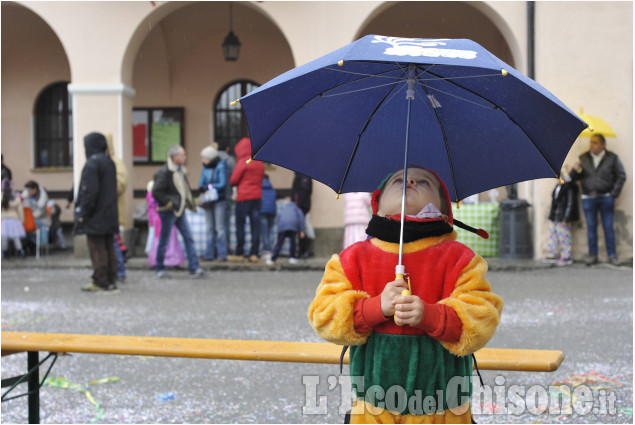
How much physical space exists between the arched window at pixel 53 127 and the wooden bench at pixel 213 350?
45.1 ft

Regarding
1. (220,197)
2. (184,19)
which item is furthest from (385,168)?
(184,19)

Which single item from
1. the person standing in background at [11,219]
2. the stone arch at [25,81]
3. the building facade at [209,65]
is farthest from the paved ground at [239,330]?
the stone arch at [25,81]

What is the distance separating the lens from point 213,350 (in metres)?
3.48

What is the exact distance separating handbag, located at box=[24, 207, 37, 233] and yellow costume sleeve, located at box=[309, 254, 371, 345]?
1290 centimetres

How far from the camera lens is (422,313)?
84.7 inches

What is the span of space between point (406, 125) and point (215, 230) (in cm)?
996

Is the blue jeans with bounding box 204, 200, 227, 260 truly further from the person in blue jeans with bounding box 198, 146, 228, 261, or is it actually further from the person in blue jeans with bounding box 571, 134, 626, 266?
the person in blue jeans with bounding box 571, 134, 626, 266

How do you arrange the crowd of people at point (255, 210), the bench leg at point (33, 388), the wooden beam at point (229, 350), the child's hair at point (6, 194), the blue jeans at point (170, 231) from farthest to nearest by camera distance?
the child's hair at point (6, 194) < the crowd of people at point (255, 210) < the blue jeans at point (170, 231) < the bench leg at point (33, 388) < the wooden beam at point (229, 350)

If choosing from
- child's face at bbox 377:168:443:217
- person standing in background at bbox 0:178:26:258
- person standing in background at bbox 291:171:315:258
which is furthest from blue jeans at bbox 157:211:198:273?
child's face at bbox 377:168:443:217

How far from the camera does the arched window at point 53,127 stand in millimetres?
16969

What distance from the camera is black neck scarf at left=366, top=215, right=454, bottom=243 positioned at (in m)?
2.29

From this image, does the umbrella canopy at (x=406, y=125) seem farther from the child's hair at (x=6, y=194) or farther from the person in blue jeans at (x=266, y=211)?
the child's hair at (x=6, y=194)

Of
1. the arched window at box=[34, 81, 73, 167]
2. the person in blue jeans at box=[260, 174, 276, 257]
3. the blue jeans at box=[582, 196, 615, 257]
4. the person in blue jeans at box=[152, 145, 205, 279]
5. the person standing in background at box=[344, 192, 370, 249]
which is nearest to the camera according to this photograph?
the person in blue jeans at box=[152, 145, 205, 279]

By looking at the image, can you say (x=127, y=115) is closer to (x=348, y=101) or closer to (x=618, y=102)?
(x=618, y=102)
